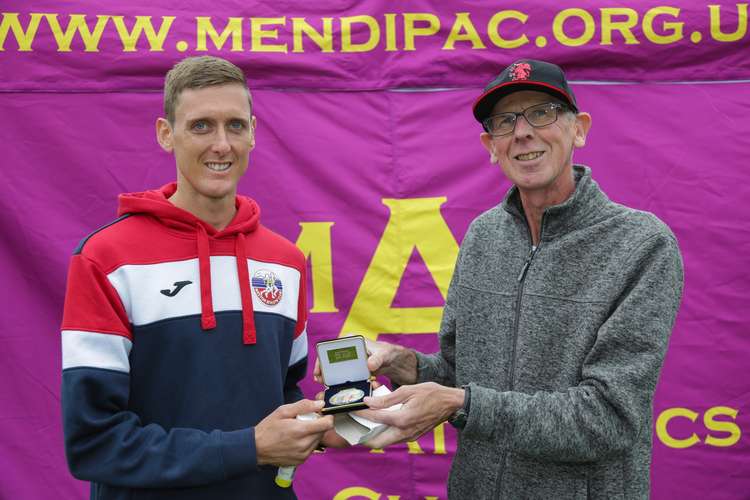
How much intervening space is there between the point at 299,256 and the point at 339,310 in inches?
41.9

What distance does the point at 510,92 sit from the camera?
1.83 metres

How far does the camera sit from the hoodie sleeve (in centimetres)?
197

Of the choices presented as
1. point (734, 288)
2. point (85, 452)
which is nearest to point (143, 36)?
point (85, 452)

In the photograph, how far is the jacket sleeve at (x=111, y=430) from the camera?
1495 mm

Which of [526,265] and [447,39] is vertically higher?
[447,39]

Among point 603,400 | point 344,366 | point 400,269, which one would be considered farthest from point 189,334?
point 400,269

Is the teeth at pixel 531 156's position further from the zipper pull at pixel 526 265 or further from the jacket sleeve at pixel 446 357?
the jacket sleeve at pixel 446 357

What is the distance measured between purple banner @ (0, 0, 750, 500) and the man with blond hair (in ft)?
3.69

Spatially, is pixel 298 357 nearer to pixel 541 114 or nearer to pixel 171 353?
pixel 171 353

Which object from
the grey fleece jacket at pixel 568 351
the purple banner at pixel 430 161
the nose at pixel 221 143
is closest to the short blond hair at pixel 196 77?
the nose at pixel 221 143

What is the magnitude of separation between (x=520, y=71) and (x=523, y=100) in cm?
8

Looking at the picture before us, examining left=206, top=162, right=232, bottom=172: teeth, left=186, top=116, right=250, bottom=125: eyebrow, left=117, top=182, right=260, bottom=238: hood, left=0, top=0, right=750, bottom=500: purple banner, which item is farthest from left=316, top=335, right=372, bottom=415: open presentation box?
left=0, top=0, right=750, bottom=500: purple banner

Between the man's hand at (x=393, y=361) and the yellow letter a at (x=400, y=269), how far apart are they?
921 mm

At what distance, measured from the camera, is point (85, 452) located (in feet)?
4.97
